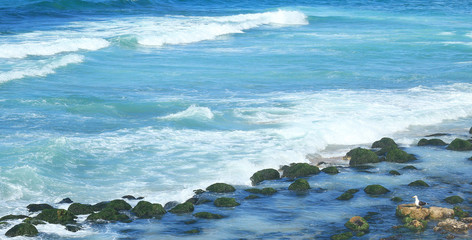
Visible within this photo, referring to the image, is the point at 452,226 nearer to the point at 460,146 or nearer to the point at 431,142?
the point at 460,146

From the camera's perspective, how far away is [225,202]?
13.1 meters

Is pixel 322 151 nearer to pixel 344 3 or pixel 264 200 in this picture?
pixel 264 200

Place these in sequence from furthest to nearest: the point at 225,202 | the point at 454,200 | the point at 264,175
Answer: the point at 264,175 → the point at 225,202 → the point at 454,200

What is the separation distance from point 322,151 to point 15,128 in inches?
367

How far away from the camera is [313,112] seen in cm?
2192

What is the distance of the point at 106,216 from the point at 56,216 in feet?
3.08

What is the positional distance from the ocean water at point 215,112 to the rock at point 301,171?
18.4 inches

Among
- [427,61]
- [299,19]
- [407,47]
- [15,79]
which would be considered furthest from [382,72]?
[299,19]

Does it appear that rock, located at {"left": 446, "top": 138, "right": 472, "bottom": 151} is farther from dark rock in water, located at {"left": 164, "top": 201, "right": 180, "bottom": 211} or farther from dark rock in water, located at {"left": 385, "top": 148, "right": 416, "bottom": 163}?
dark rock in water, located at {"left": 164, "top": 201, "right": 180, "bottom": 211}

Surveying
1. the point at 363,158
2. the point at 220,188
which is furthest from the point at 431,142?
the point at 220,188

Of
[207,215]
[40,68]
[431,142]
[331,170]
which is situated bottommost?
[207,215]

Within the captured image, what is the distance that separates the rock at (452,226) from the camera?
36.5ft

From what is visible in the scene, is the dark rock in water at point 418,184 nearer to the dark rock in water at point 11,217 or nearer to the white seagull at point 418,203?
the white seagull at point 418,203

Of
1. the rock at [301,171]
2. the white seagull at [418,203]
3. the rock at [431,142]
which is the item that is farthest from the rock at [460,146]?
the white seagull at [418,203]
